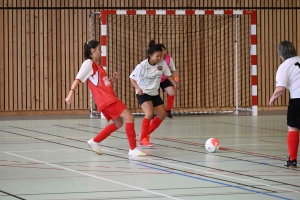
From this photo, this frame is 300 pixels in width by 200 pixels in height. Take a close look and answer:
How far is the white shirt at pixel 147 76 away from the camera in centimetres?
995

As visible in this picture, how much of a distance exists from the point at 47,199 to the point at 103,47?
33.4 feet

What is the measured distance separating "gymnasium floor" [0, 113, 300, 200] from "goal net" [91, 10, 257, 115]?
5560 millimetres

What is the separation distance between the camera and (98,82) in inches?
350

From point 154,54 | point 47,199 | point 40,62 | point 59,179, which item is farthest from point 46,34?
point 47,199

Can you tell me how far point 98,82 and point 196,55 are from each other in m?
10.2

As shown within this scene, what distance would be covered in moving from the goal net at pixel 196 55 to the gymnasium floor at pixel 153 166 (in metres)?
5.56

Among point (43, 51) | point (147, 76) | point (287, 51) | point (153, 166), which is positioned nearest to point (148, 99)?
point (147, 76)

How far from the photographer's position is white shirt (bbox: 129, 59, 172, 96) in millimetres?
9953

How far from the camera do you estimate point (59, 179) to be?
6.89 meters

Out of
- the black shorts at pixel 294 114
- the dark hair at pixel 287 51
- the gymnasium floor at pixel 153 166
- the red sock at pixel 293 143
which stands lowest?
the gymnasium floor at pixel 153 166

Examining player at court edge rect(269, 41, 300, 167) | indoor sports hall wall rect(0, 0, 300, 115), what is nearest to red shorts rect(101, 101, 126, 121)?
player at court edge rect(269, 41, 300, 167)

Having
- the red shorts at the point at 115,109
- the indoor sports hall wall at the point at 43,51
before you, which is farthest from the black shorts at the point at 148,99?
the indoor sports hall wall at the point at 43,51

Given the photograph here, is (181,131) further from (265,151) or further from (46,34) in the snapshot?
(46,34)

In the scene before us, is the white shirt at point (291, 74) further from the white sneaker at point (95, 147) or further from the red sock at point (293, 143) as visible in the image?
the white sneaker at point (95, 147)
